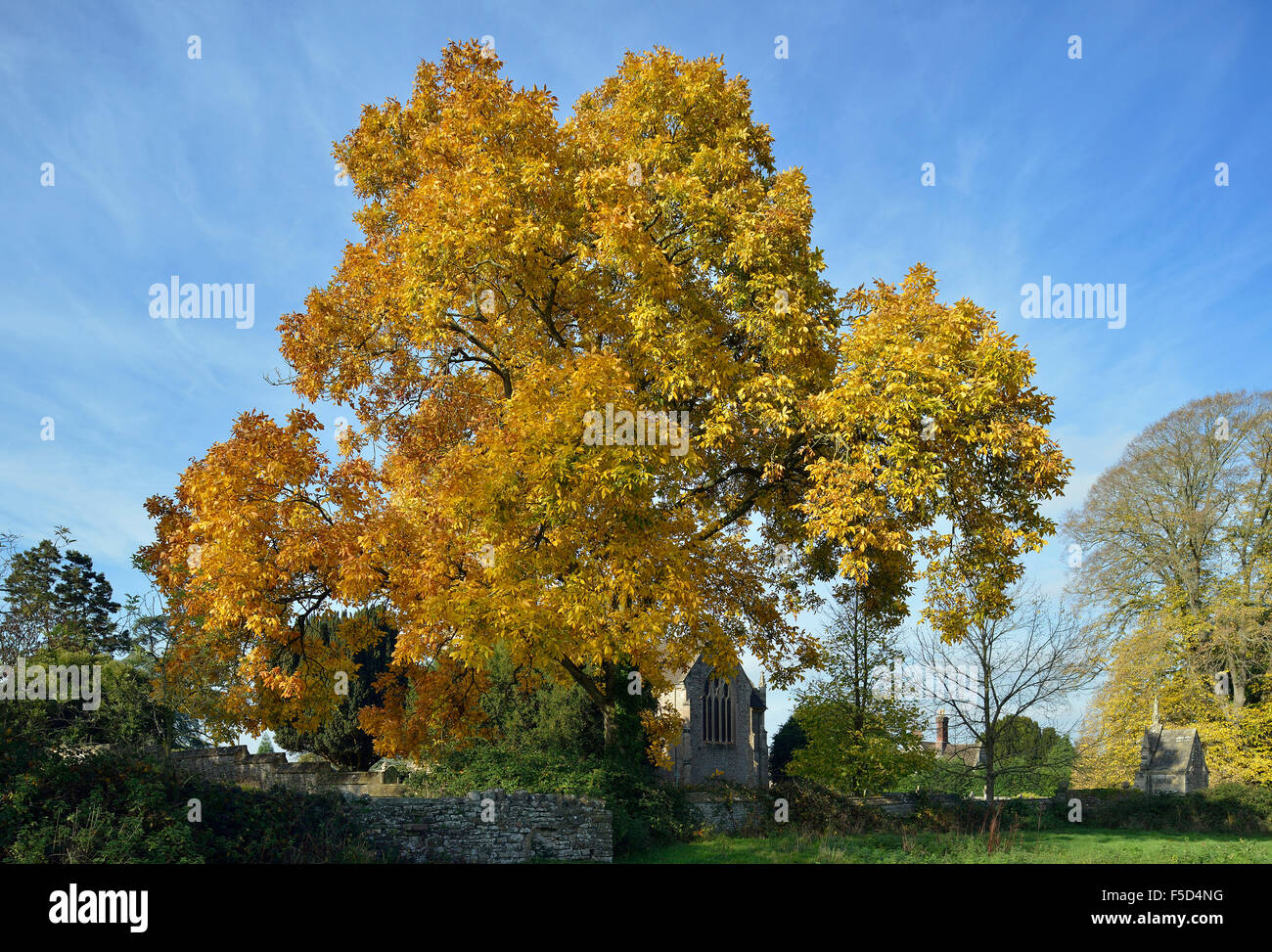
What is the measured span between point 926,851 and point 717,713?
73.1ft

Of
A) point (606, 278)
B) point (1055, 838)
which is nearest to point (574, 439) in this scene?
point (606, 278)

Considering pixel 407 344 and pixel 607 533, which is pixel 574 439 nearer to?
pixel 607 533

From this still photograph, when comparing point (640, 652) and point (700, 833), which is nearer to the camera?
point (640, 652)

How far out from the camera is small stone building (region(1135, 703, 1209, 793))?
100.0 feet

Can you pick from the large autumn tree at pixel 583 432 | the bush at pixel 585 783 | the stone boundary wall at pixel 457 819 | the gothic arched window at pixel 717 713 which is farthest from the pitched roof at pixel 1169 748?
the stone boundary wall at pixel 457 819

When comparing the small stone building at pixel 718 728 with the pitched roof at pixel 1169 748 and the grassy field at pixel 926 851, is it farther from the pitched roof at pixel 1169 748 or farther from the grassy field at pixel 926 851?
the grassy field at pixel 926 851

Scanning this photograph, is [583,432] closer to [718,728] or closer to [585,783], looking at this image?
[585,783]

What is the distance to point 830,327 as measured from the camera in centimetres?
1759

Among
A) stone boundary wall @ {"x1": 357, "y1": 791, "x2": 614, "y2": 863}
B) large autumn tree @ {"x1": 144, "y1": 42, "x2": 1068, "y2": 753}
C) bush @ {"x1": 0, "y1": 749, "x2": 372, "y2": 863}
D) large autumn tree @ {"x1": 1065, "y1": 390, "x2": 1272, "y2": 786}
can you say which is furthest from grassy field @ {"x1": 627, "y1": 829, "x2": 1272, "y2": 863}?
large autumn tree @ {"x1": 1065, "y1": 390, "x2": 1272, "y2": 786}

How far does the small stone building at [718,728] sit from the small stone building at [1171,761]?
14.0 m

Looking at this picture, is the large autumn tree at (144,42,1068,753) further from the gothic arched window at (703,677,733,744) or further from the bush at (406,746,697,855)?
the gothic arched window at (703,677,733,744)

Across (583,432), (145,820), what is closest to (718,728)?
(583,432)

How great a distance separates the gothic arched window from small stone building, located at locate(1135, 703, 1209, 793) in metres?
15.4
